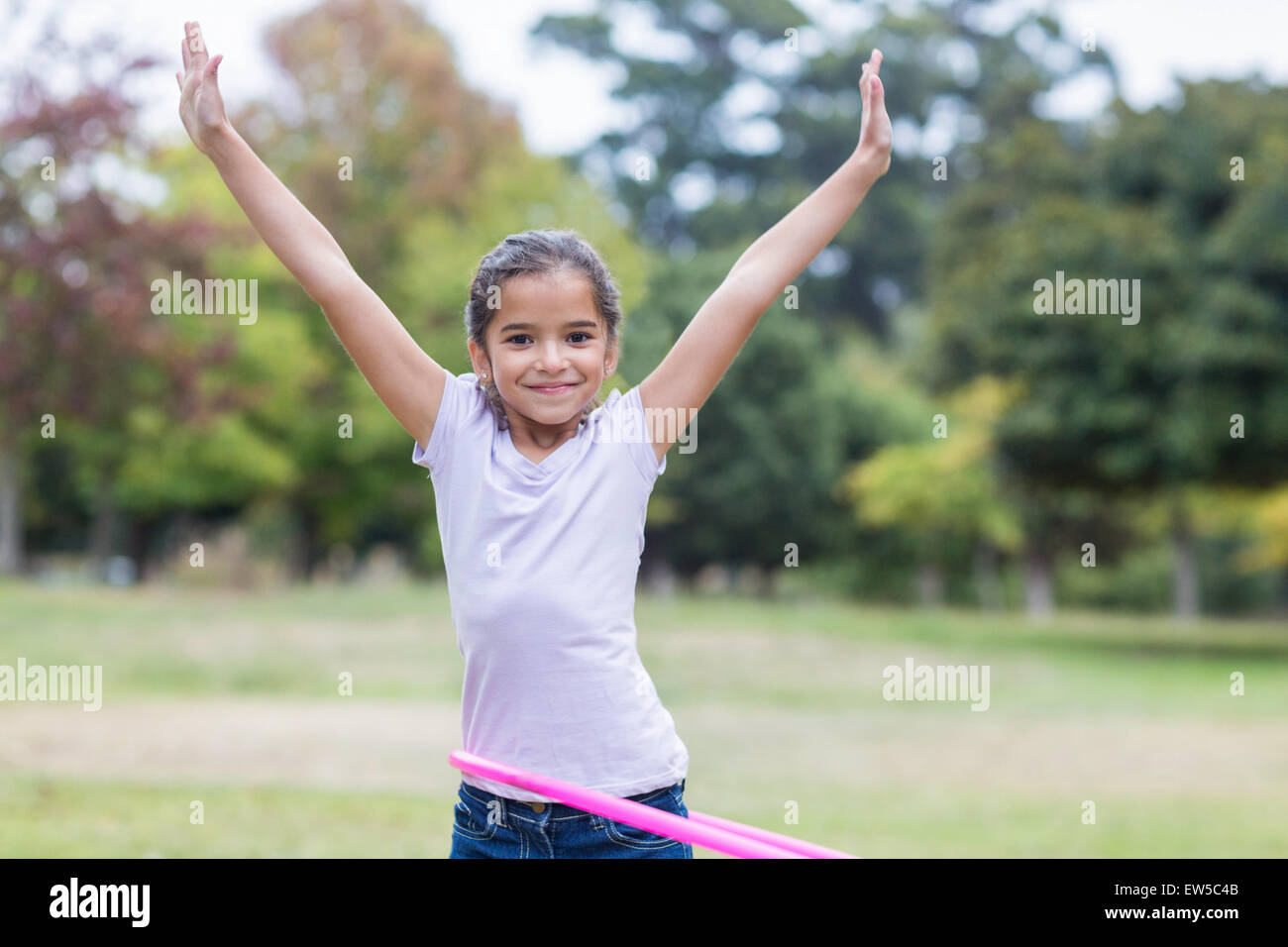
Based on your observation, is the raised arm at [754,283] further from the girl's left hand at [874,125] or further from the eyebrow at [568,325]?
the eyebrow at [568,325]

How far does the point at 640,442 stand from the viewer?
2578 mm

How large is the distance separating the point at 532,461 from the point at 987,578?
111ft

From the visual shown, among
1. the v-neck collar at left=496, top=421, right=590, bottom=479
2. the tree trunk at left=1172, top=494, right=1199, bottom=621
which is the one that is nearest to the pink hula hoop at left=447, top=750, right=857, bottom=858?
the v-neck collar at left=496, top=421, right=590, bottom=479

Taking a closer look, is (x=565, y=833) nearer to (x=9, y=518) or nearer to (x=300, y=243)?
(x=300, y=243)

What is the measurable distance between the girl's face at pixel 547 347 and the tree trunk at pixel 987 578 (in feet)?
108

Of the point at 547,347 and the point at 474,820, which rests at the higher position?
the point at 547,347

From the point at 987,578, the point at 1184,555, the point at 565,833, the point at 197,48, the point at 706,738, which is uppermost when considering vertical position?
the point at 197,48

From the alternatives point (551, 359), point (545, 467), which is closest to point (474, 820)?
point (545, 467)

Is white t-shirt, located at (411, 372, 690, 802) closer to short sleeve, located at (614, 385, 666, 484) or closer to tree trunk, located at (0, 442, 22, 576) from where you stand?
short sleeve, located at (614, 385, 666, 484)

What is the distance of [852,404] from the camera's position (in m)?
33.3

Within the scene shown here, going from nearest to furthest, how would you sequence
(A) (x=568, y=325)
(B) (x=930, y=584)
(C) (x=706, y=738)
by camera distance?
(A) (x=568, y=325) → (C) (x=706, y=738) → (B) (x=930, y=584)

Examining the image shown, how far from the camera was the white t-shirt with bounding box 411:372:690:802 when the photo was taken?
2.42 metres

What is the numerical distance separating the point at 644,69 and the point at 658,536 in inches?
483

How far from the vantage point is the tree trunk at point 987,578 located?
3500 centimetres
